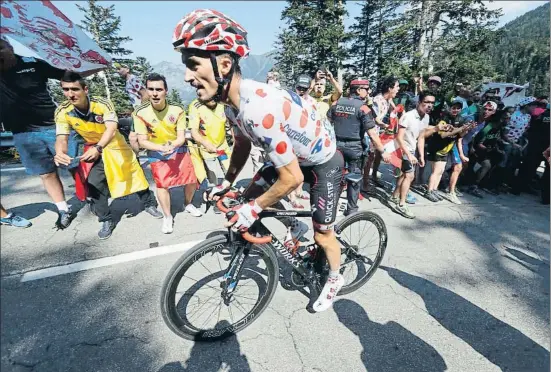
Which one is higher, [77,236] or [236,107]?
[236,107]

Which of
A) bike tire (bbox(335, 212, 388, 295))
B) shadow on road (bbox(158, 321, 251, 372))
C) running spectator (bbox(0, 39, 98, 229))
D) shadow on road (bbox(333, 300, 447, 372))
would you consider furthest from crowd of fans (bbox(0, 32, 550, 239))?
shadow on road (bbox(158, 321, 251, 372))

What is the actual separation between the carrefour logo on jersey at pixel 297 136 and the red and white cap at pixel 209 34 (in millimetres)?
597

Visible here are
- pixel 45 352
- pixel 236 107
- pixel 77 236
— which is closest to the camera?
pixel 236 107

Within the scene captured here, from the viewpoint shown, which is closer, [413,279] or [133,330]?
[133,330]

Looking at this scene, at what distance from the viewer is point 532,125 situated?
260 inches

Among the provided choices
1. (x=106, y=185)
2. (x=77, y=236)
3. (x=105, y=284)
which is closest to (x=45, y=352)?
(x=105, y=284)

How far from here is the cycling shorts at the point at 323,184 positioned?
246cm

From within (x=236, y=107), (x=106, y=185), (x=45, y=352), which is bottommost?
(x=45, y=352)

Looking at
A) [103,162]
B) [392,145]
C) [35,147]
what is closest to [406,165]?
[392,145]

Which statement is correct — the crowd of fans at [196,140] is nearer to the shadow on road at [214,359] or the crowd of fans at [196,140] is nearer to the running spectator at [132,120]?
the running spectator at [132,120]

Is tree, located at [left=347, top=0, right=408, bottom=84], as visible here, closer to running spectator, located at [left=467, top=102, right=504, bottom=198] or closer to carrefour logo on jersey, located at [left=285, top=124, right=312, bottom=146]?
running spectator, located at [left=467, top=102, right=504, bottom=198]

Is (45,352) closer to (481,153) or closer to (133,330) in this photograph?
(133,330)

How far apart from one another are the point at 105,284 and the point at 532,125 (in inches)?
351

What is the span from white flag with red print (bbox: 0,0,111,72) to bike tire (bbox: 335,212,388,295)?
8.08 ft
